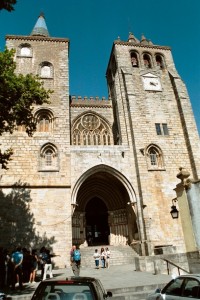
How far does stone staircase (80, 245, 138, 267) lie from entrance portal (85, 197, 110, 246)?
3767 millimetres

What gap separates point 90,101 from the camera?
23250 millimetres

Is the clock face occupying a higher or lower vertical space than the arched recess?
higher

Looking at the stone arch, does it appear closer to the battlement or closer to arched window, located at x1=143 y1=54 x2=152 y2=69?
the battlement

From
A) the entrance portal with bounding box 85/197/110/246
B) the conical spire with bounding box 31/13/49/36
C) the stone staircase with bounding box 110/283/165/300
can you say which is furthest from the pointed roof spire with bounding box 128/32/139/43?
the stone staircase with bounding box 110/283/165/300

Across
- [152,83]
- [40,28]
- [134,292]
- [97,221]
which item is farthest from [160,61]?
[134,292]

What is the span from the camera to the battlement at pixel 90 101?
22.7 metres

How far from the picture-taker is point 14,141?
16.0m

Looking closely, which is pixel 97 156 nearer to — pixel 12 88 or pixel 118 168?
pixel 118 168

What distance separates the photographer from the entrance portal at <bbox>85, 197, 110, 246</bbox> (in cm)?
1962

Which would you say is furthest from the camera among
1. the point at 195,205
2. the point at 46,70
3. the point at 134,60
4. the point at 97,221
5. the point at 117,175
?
the point at 134,60

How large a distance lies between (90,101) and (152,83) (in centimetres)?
588

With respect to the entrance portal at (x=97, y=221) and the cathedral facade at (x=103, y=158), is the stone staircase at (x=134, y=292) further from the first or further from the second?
the entrance portal at (x=97, y=221)

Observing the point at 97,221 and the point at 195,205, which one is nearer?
the point at 195,205

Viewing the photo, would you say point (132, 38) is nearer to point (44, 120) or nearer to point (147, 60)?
point (147, 60)
